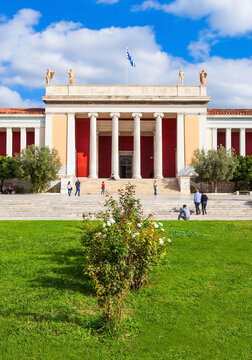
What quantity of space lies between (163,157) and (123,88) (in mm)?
8746

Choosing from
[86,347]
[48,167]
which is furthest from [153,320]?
[48,167]

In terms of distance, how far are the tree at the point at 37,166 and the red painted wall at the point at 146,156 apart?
39.6 ft

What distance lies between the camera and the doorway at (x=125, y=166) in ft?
130

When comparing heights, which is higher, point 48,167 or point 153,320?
point 48,167

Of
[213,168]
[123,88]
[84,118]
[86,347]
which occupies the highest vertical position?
[123,88]

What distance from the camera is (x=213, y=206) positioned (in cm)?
1930

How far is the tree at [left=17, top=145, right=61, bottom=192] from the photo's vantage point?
29.2m

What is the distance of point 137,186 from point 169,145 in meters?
9.20

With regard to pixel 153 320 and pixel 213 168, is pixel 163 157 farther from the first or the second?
pixel 153 320

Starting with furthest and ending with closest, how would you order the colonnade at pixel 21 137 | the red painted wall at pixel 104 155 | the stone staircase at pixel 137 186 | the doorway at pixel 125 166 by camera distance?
the doorway at pixel 125 166 → the red painted wall at pixel 104 155 → the colonnade at pixel 21 137 → the stone staircase at pixel 137 186

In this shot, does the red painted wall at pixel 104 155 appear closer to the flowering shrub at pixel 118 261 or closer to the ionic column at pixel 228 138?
the ionic column at pixel 228 138

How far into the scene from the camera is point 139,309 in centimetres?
494

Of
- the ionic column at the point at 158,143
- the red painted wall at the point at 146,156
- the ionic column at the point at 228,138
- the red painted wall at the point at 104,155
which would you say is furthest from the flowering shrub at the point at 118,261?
the red painted wall at the point at 104,155

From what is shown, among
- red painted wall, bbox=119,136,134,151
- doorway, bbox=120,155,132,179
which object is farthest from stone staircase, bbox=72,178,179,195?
red painted wall, bbox=119,136,134,151
